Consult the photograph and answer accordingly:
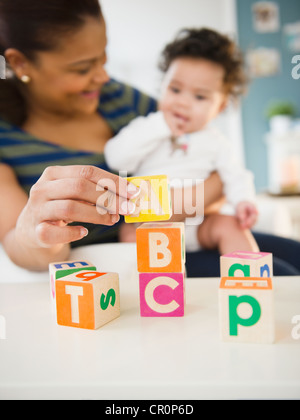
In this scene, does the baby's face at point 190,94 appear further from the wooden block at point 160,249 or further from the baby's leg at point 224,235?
the wooden block at point 160,249

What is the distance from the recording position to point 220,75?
113cm

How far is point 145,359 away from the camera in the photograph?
0.40 metres

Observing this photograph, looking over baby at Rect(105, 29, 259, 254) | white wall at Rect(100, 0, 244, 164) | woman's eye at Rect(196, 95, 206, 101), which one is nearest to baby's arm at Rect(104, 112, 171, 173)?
baby at Rect(105, 29, 259, 254)

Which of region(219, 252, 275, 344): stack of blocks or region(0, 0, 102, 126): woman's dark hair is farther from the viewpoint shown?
region(0, 0, 102, 126): woman's dark hair

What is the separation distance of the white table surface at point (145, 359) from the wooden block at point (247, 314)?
0.01 meters

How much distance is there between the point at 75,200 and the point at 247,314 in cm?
25

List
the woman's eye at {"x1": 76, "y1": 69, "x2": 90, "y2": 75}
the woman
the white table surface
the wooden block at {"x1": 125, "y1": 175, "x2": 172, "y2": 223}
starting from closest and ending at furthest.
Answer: the white table surface → the wooden block at {"x1": 125, "y1": 175, "x2": 172, "y2": 223} → the woman → the woman's eye at {"x1": 76, "y1": 69, "x2": 90, "y2": 75}

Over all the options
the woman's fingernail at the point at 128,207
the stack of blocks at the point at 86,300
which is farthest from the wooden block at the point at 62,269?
the woman's fingernail at the point at 128,207

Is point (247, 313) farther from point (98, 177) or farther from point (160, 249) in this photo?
point (98, 177)

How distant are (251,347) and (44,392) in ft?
0.70

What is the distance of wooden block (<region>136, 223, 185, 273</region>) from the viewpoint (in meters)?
0.49

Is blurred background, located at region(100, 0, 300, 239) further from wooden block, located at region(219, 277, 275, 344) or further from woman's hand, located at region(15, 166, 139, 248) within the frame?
wooden block, located at region(219, 277, 275, 344)

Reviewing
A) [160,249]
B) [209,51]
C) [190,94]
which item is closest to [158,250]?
[160,249]

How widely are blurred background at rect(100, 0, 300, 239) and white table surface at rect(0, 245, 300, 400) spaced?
2.40ft
